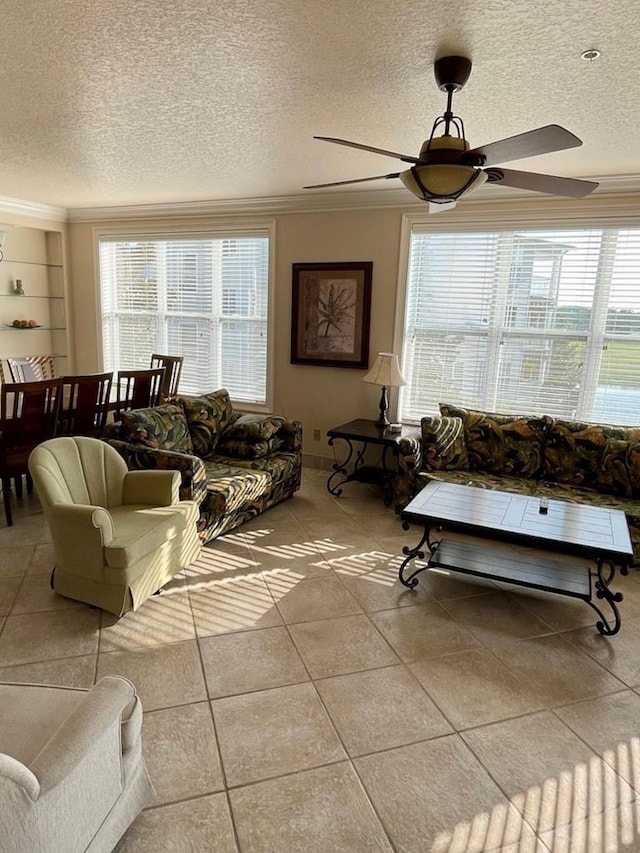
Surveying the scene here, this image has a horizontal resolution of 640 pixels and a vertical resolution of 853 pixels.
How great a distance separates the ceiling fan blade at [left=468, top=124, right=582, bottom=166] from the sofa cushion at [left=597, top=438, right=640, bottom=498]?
257cm

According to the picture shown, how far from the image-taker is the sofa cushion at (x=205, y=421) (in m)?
4.20

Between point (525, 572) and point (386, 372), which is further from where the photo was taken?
point (386, 372)

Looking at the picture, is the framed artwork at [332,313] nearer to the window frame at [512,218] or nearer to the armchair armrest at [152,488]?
the window frame at [512,218]

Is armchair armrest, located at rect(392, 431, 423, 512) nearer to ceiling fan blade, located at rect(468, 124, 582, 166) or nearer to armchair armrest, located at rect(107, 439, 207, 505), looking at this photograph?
armchair armrest, located at rect(107, 439, 207, 505)

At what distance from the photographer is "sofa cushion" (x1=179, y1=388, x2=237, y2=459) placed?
13.8 feet

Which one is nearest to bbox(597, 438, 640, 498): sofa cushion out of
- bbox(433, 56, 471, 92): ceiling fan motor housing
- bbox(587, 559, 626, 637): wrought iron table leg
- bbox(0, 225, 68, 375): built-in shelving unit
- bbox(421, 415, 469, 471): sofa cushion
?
bbox(421, 415, 469, 471): sofa cushion

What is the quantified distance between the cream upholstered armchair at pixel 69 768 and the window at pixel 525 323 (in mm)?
3904

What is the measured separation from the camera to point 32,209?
18.8ft

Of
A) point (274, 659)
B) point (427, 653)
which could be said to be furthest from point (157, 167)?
point (427, 653)

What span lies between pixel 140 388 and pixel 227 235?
6.34 feet

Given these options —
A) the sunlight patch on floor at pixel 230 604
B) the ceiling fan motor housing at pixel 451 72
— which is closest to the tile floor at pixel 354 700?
the sunlight patch on floor at pixel 230 604

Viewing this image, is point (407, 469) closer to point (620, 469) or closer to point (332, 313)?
point (620, 469)

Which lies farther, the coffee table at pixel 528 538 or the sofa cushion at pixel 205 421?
the sofa cushion at pixel 205 421

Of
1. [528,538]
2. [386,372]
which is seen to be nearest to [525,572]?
[528,538]
